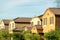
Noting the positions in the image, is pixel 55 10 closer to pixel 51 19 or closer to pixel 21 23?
pixel 51 19

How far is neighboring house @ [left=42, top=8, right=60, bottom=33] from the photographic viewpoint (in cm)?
4650

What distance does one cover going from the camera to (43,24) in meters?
53.0

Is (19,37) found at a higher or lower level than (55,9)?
lower

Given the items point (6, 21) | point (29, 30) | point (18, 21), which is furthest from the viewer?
point (6, 21)

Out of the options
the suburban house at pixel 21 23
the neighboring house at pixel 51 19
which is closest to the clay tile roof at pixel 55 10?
the neighboring house at pixel 51 19

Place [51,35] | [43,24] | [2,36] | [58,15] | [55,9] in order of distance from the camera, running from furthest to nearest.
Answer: [2,36] < [43,24] < [55,9] < [58,15] < [51,35]

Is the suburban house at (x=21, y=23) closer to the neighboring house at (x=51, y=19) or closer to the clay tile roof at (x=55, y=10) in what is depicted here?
the neighboring house at (x=51, y=19)

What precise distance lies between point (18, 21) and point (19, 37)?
15.3 metres

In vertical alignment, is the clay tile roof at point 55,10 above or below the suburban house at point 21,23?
above

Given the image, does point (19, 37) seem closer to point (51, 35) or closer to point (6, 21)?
point (51, 35)

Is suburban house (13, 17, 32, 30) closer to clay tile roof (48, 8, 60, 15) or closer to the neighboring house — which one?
the neighboring house

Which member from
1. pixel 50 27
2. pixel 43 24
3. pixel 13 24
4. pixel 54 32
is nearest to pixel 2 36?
pixel 13 24

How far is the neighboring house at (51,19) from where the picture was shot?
46500mm

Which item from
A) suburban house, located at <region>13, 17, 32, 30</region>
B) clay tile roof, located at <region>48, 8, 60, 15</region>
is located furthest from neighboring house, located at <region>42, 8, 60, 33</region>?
suburban house, located at <region>13, 17, 32, 30</region>
